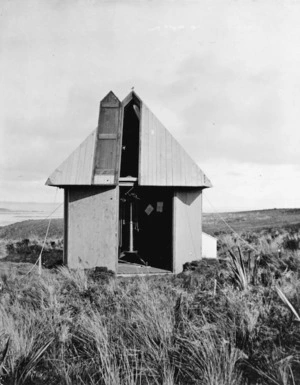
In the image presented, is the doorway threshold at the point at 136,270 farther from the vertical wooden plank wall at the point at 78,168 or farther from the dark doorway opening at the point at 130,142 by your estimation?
the dark doorway opening at the point at 130,142

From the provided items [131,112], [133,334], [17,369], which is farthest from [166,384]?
[131,112]

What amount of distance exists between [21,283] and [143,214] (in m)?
8.25

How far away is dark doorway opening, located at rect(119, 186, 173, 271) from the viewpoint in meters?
14.5

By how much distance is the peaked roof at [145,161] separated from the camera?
36.3 ft

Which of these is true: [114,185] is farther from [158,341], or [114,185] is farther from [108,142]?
[158,341]

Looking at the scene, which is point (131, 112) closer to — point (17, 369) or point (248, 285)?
point (248, 285)

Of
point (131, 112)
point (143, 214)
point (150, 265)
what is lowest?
point (150, 265)

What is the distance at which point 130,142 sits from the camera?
601 inches

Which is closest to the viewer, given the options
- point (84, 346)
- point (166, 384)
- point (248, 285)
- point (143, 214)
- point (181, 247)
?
point (166, 384)

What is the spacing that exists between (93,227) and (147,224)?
502 centimetres

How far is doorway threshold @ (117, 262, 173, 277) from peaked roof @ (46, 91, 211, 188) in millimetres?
2543

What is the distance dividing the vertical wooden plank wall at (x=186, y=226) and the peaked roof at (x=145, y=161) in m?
0.63

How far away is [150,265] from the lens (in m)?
13.1

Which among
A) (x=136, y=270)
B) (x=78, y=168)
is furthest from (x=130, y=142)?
(x=136, y=270)
